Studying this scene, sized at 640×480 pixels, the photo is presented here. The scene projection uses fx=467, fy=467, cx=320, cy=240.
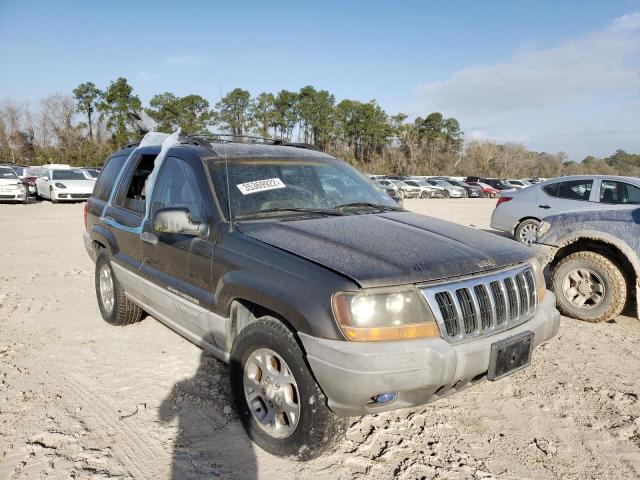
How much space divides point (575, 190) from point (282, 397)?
7.69 meters

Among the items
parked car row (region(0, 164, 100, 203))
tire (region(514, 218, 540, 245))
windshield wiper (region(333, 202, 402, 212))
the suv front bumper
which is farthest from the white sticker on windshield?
parked car row (region(0, 164, 100, 203))

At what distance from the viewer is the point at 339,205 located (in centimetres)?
358

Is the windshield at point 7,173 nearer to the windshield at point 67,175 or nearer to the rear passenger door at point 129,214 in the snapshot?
the windshield at point 67,175

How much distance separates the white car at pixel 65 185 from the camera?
19.0m

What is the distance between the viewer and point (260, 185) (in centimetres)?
334

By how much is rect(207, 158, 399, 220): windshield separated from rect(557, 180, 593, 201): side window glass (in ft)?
18.3

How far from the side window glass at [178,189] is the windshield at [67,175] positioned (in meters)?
18.2

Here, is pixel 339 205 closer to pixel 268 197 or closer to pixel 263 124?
pixel 268 197

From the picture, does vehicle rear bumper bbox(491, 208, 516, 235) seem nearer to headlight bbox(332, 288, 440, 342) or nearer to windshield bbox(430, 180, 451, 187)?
headlight bbox(332, 288, 440, 342)

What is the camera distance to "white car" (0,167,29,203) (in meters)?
17.4

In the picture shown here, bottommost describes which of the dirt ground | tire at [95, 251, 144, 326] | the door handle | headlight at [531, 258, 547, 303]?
the dirt ground

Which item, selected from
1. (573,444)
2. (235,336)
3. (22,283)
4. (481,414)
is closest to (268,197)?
(235,336)

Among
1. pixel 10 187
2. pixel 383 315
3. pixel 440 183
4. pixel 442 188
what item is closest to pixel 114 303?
pixel 383 315

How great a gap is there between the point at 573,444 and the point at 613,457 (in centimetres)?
21
